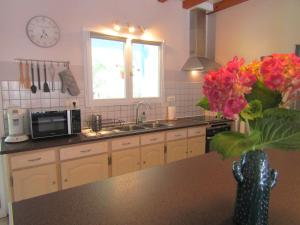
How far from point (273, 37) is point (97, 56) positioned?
2564 mm

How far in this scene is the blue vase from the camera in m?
0.68

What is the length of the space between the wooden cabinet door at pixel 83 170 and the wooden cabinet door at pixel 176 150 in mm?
892

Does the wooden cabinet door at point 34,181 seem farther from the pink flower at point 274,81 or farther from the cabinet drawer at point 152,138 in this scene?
the pink flower at point 274,81

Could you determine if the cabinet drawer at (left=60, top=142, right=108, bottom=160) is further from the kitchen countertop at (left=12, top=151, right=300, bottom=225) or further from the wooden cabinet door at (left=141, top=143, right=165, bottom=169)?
the kitchen countertop at (left=12, top=151, right=300, bottom=225)

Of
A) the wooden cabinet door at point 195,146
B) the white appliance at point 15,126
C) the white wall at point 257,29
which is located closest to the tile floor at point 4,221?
the white appliance at point 15,126

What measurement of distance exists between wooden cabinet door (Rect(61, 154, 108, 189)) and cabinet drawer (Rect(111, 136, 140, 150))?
0.16 metres

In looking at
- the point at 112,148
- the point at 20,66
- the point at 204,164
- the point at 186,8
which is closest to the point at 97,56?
the point at 20,66

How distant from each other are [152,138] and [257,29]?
240 cm

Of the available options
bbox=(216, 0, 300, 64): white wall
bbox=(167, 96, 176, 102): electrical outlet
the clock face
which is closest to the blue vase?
the clock face

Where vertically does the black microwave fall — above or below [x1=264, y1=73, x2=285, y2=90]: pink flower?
below

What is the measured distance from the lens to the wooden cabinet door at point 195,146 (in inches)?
122

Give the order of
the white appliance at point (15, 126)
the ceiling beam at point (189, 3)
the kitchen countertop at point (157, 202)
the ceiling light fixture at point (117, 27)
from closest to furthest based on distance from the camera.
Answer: the kitchen countertop at point (157, 202)
the white appliance at point (15, 126)
the ceiling light fixture at point (117, 27)
the ceiling beam at point (189, 3)

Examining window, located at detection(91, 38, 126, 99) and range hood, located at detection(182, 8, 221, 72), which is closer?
window, located at detection(91, 38, 126, 99)

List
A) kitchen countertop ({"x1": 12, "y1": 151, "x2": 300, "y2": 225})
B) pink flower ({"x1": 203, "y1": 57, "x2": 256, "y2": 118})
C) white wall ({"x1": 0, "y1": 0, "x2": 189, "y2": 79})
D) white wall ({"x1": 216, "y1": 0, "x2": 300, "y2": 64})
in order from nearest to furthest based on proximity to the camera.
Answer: pink flower ({"x1": 203, "y1": 57, "x2": 256, "y2": 118}), kitchen countertop ({"x1": 12, "y1": 151, "x2": 300, "y2": 225}), white wall ({"x1": 0, "y1": 0, "x2": 189, "y2": 79}), white wall ({"x1": 216, "y1": 0, "x2": 300, "y2": 64})
